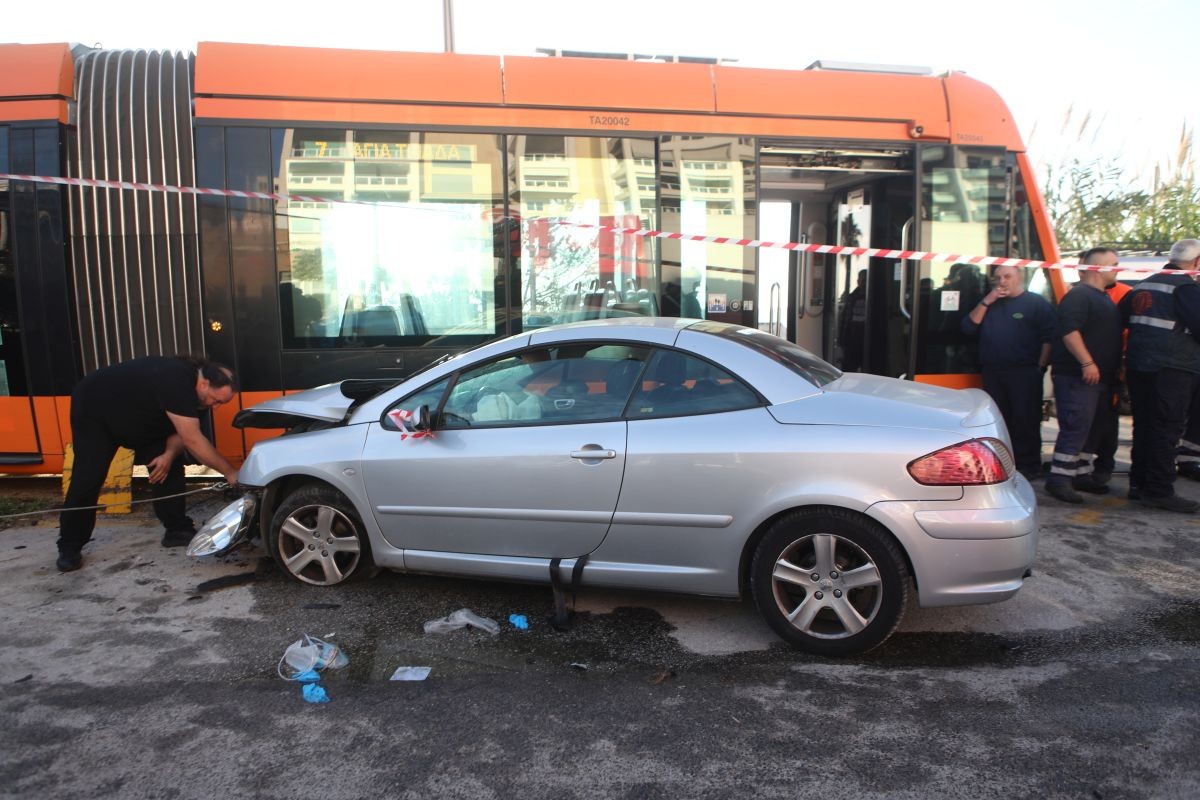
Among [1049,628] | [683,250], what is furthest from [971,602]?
[683,250]

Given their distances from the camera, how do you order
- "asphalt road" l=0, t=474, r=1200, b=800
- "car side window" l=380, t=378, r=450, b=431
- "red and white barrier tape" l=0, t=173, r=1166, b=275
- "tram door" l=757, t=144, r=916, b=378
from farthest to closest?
"tram door" l=757, t=144, r=916, b=378 < "red and white barrier tape" l=0, t=173, r=1166, b=275 < "car side window" l=380, t=378, r=450, b=431 < "asphalt road" l=0, t=474, r=1200, b=800

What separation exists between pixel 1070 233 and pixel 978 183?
11.0 m

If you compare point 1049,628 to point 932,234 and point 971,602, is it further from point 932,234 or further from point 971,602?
point 932,234

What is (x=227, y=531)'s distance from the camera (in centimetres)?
449

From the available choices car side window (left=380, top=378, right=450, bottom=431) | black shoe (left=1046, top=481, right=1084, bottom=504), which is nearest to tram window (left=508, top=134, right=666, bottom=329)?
car side window (left=380, top=378, right=450, bottom=431)

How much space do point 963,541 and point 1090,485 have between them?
13.5 ft

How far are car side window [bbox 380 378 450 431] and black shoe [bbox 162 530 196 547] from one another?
2051 mm

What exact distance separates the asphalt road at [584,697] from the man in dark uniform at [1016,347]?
7.05ft

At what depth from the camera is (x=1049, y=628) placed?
3.89 metres

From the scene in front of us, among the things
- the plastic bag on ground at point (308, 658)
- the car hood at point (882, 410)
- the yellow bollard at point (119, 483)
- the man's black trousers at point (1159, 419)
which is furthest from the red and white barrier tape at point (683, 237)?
the plastic bag on ground at point (308, 658)

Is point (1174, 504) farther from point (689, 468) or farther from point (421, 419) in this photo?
point (421, 419)

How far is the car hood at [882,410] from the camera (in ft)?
11.4

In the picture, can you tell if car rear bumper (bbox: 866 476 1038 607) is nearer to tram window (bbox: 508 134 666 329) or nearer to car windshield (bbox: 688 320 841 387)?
car windshield (bbox: 688 320 841 387)

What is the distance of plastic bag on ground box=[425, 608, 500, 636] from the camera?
392 cm
